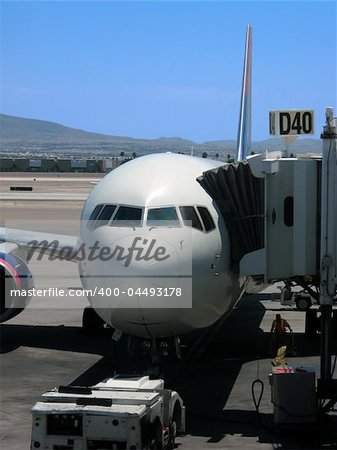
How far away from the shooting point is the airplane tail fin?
29516 mm

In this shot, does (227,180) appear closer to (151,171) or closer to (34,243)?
(151,171)

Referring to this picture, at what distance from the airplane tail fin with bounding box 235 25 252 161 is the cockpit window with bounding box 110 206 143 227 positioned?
13.5m

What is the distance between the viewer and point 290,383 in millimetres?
14375

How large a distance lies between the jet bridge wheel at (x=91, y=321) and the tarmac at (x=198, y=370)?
0.87 feet

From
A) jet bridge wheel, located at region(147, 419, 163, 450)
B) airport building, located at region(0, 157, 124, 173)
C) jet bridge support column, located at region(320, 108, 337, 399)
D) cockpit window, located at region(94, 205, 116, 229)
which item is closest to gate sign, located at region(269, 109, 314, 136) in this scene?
jet bridge support column, located at region(320, 108, 337, 399)

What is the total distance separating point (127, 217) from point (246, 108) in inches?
674

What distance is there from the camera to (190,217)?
15289mm

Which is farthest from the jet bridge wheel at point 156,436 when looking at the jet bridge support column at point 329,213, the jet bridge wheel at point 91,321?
the jet bridge wheel at point 91,321

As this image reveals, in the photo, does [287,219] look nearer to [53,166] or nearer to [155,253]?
[155,253]

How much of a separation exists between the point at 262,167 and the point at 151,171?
247 centimetres

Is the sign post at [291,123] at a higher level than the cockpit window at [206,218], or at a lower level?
higher

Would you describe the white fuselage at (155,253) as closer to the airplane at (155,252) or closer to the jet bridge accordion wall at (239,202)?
the airplane at (155,252)

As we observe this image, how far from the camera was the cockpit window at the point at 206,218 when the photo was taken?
1542 centimetres

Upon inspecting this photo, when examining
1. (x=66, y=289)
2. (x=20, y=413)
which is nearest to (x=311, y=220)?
(x=20, y=413)
